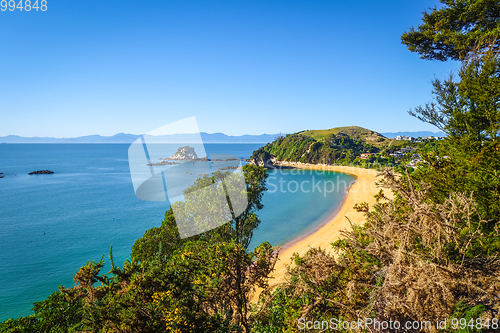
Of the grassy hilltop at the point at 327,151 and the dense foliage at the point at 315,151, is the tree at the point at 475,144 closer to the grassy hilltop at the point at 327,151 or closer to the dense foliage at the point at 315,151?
the grassy hilltop at the point at 327,151

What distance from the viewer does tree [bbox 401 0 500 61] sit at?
7.98 m

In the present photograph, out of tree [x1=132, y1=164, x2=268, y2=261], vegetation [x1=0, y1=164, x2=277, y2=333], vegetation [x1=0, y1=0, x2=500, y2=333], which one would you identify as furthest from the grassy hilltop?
vegetation [x1=0, y1=164, x2=277, y2=333]

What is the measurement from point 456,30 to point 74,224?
3926 centimetres

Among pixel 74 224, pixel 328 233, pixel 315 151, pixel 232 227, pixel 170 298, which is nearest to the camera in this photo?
pixel 170 298

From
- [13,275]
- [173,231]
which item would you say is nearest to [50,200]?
[13,275]

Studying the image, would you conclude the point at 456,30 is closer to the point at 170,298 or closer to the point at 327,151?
the point at 170,298

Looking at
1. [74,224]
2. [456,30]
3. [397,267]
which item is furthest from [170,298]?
[74,224]

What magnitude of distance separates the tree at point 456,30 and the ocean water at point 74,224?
21159 millimetres

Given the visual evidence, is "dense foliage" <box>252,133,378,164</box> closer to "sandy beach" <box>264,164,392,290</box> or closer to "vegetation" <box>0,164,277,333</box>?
"sandy beach" <box>264,164,392,290</box>

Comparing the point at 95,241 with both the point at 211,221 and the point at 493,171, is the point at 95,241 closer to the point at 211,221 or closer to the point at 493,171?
the point at 211,221

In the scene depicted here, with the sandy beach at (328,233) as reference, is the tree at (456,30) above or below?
above

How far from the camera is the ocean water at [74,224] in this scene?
1914 cm

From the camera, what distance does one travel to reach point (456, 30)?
9.24m

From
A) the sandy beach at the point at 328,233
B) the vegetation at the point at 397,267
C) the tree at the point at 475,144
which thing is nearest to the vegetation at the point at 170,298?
the vegetation at the point at 397,267
